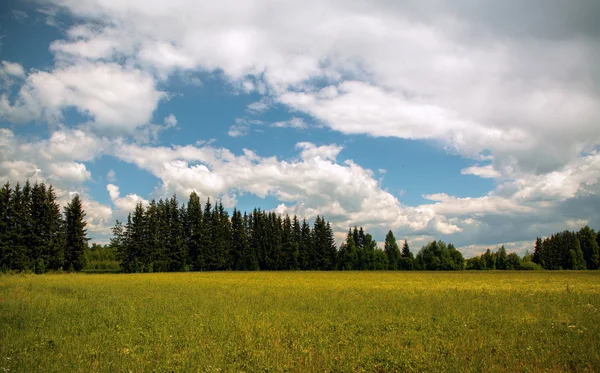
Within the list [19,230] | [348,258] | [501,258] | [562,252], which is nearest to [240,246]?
[348,258]

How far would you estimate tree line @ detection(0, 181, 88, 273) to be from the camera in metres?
64.9

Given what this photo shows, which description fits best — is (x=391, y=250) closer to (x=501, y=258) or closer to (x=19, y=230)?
(x=501, y=258)

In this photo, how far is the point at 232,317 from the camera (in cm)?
1723

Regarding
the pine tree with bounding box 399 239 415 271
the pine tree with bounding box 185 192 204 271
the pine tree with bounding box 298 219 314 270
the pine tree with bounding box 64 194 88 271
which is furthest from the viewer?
the pine tree with bounding box 399 239 415 271

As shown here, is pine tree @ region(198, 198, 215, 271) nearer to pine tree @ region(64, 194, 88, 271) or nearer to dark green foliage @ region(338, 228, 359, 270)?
pine tree @ region(64, 194, 88, 271)

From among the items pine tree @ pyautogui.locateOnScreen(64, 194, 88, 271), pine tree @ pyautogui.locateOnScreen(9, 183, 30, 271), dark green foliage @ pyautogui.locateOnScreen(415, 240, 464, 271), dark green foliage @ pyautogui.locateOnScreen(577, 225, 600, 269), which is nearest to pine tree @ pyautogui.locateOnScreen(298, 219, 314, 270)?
dark green foliage @ pyautogui.locateOnScreen(415, 240, 464, 271)

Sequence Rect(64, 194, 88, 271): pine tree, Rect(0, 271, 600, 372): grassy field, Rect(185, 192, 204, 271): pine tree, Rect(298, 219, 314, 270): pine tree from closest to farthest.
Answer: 1. Rect(0, 271, 600, 372): grassy field
2. Rect(64, 194, 88, 271): pine tree
3. Rect(185, 192, 204, 271): pine tree
4. Rect(298, 219, 314, 270): pine tree

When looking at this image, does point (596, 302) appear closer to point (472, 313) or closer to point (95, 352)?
point (472, 313)

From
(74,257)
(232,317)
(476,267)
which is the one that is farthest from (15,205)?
(476,267)

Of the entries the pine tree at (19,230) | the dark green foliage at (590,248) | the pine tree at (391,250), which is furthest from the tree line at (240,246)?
the dark green foliage at (590,248)

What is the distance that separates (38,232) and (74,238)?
7533mm

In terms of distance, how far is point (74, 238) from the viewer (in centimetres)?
7588

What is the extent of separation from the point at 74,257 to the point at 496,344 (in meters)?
83.7

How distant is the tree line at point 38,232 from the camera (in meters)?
64.9
